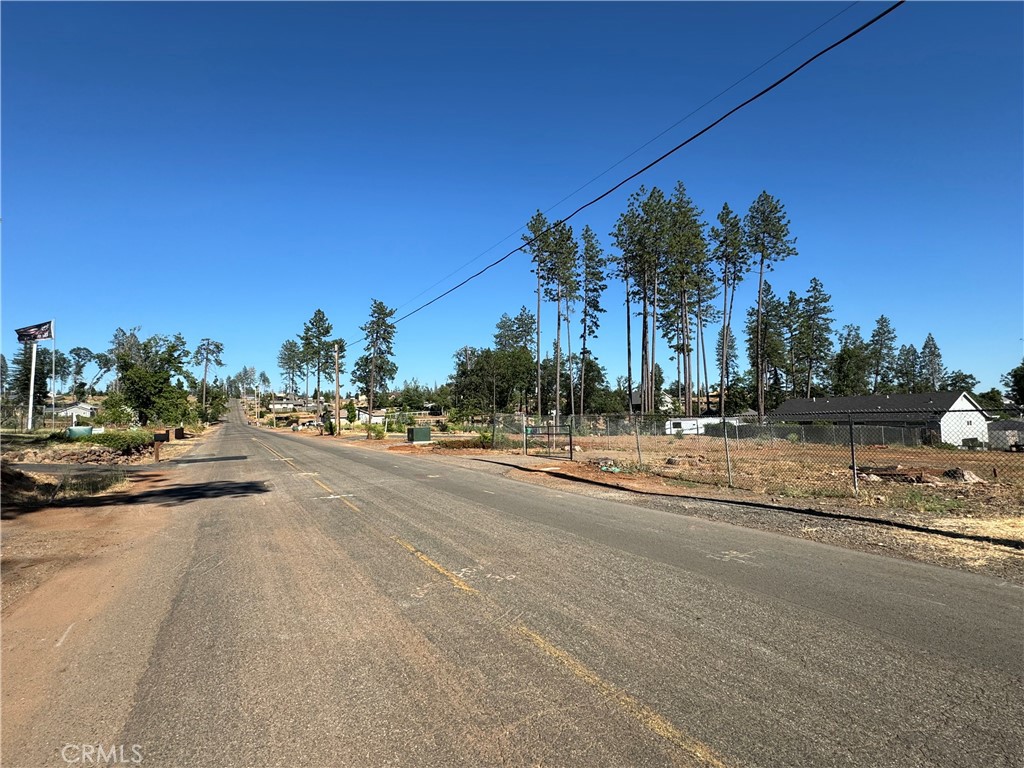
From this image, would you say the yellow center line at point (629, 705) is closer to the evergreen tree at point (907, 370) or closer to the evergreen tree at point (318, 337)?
the evergreen tree at point (318, 337)

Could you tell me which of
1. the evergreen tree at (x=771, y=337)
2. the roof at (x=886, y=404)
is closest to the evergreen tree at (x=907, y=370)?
the evergreen tree at (x=771, y=337)

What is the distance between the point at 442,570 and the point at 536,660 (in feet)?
8.04

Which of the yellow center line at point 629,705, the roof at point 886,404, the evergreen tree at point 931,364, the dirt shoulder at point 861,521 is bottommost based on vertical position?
the dirt shoulder at point 861,521

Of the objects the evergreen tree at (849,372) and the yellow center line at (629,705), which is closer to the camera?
the yellow center line at (629,705)

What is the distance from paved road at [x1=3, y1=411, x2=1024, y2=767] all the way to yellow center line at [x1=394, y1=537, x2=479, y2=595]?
0.03 meters

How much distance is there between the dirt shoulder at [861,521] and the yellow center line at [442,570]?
17.6 feet

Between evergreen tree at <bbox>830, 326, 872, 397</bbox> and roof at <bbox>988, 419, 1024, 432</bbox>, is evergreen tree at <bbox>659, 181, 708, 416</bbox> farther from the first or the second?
evergreen tree at <bbox>830, 326, 872, 397</bbox>

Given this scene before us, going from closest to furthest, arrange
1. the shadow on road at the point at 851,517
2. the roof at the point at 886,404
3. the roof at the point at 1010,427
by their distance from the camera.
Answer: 1. the shadow on road at the point at 851,517
2. the roof at the point at 1010,427
3. the roof at the point at 886,404

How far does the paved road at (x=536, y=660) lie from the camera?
2.92m

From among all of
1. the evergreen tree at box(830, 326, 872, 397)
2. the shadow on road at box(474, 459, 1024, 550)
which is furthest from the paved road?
the evergreen tree at box(830, 326, 872, 397)

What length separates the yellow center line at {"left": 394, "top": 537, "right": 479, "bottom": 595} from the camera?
5453mm

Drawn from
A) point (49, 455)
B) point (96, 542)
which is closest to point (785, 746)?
point (96, 542)

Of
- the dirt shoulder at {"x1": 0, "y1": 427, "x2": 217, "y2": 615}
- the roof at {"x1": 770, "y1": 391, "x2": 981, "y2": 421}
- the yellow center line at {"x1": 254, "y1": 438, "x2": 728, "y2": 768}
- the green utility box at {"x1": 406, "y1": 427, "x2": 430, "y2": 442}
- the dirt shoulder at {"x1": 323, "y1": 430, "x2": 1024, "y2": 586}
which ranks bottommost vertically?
the dirt shoulder at {"x1": 0, "y1": 427, "x2": 217, "y2": 615}

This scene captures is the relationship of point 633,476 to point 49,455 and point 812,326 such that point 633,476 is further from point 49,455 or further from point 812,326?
point 812,326
